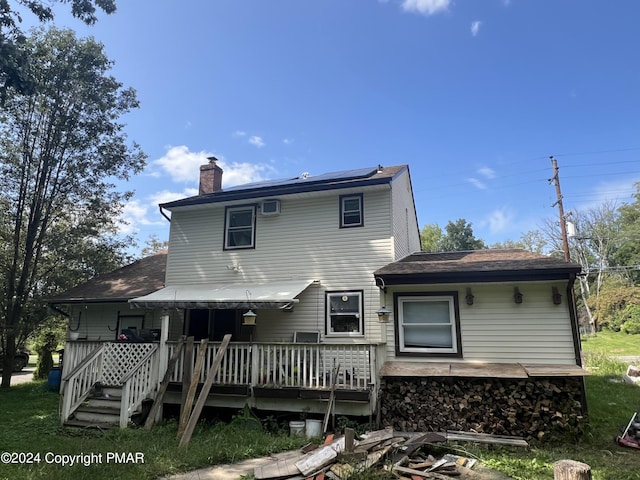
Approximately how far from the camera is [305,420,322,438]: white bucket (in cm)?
766

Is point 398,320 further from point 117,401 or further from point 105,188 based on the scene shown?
point 105,188

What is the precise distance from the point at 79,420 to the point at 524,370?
31.6ft

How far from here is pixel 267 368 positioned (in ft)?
28.3

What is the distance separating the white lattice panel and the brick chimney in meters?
6.66

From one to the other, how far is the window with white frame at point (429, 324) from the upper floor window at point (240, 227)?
16.5 feet

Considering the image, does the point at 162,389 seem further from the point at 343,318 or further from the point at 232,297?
the point at 343,318

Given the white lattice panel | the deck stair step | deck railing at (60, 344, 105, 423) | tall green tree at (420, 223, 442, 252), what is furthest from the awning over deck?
tall green tree at (420, 223, 442, 252)

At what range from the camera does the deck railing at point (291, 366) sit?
823 centimetres

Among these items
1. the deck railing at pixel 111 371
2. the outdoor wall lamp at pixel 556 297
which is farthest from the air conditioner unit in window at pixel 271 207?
the outdoor wall lamp at pixel 556 297

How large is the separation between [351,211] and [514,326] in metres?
5.14

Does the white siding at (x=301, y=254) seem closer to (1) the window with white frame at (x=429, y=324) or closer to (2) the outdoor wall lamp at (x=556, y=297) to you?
(1) the window with white frame at (x=429, y=324)

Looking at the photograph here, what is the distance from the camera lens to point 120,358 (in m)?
9.38

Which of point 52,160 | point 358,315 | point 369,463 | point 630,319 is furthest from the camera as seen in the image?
point 630,319

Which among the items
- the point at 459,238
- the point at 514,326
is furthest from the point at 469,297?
the point at 459,238
